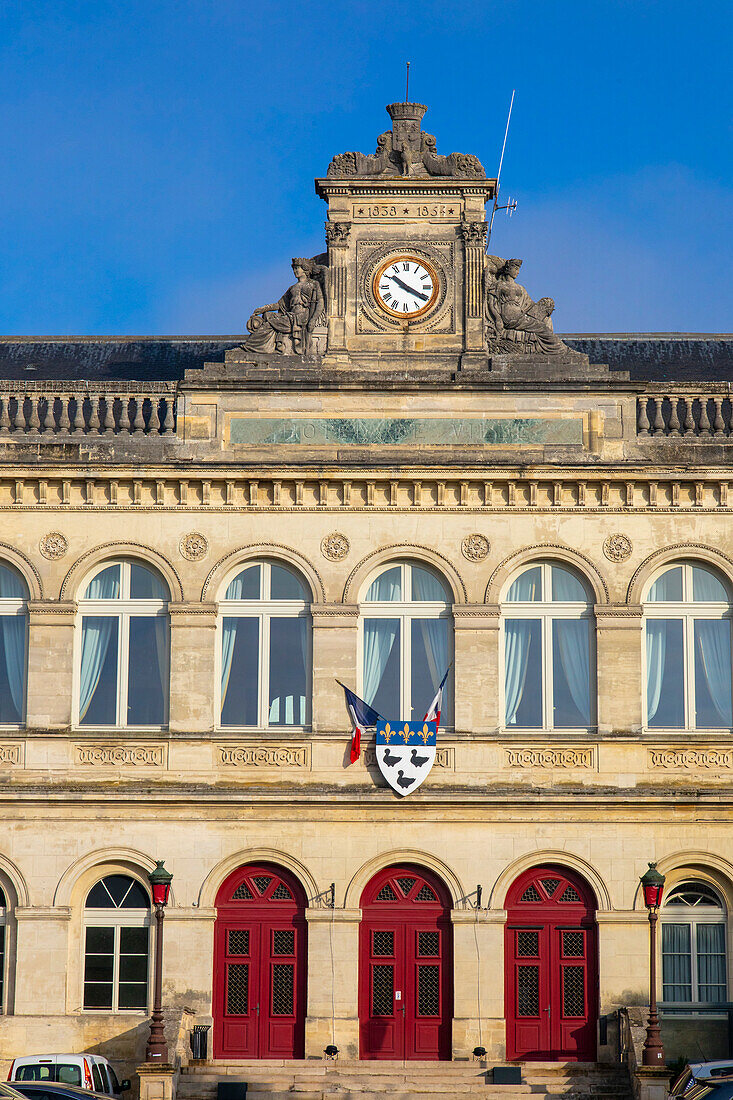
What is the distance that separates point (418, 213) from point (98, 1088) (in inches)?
610

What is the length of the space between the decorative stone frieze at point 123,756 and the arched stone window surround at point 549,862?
19.6ft

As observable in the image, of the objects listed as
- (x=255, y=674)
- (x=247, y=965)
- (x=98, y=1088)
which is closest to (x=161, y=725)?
(x=255, y=674)

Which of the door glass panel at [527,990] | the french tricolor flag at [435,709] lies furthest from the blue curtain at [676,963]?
the french tricolor flag at [435,709]

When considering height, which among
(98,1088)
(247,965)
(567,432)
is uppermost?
(567,432)

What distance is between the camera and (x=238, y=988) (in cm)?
2762

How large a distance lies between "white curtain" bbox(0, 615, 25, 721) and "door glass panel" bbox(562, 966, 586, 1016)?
33.4ft

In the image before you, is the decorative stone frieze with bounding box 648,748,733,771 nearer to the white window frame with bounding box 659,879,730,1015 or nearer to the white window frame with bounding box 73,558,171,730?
the white window frame with bounding box 659,879,730,1015

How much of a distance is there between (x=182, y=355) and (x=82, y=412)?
15.8 ft

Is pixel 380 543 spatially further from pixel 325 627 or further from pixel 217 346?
pixel 217 346

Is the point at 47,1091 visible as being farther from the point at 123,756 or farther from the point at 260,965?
the point at 123,756

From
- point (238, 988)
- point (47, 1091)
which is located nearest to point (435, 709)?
point (238, 988)

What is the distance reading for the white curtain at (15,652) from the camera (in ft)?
94.2

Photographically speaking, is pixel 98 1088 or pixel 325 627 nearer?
pixel 98 1088

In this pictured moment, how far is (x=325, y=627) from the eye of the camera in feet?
93.6
